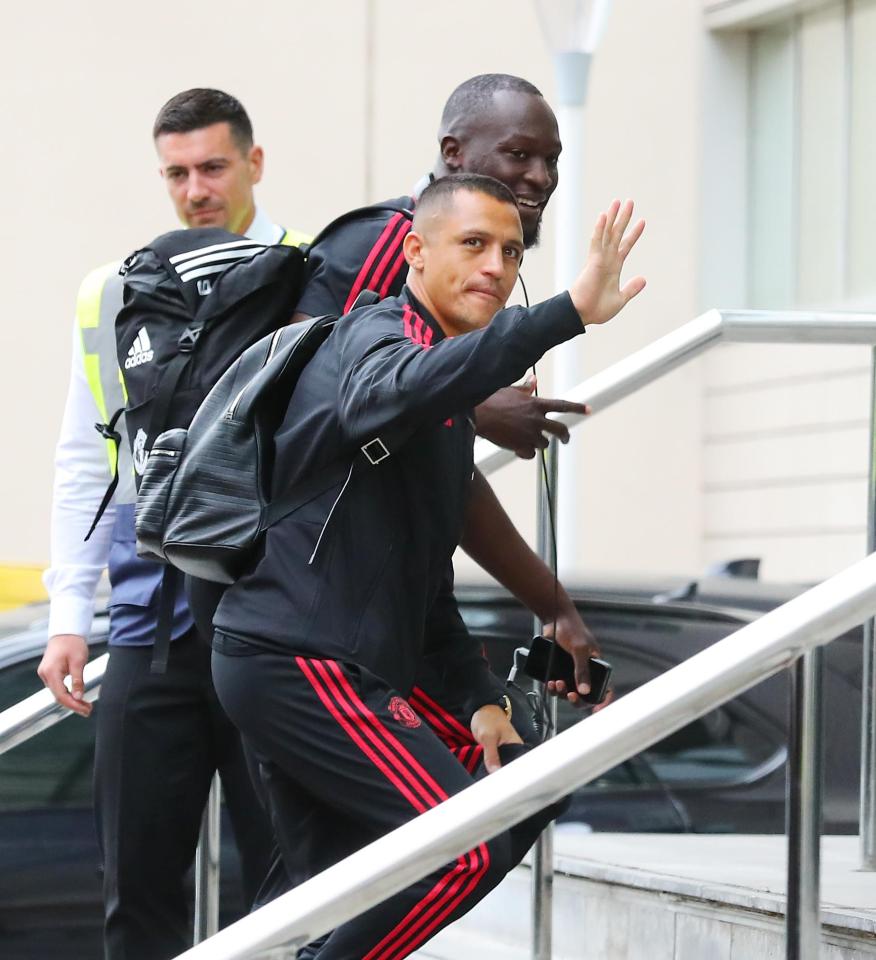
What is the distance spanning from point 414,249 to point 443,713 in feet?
2.26

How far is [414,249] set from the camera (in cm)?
268

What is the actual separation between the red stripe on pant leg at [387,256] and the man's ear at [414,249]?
0.35ft

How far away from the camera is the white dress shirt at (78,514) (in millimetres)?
3352

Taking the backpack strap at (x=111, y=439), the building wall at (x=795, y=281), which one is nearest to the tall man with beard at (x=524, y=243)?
the backpack strap at (x=111, y=439)

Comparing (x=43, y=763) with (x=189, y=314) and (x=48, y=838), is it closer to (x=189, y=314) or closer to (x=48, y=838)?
(x=48, y=838)

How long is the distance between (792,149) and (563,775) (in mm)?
11162

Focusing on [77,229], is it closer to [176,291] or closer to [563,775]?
[176,291]

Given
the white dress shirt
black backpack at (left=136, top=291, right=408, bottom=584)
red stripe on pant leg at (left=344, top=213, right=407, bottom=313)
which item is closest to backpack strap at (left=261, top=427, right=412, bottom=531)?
black backpack at (left=136, top=291, right=408, bottom=584)

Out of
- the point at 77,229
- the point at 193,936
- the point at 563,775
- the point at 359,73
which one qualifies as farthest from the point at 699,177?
the point at 563,775

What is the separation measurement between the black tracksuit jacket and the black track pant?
0.15 ft

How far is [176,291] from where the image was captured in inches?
117

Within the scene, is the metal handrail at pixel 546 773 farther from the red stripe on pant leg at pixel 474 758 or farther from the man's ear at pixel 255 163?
the man's ear at pixel 255 163

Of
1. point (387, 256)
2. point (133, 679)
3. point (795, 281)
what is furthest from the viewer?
point (795, 281)

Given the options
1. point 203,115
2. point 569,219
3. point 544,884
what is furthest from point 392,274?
point 569,219
